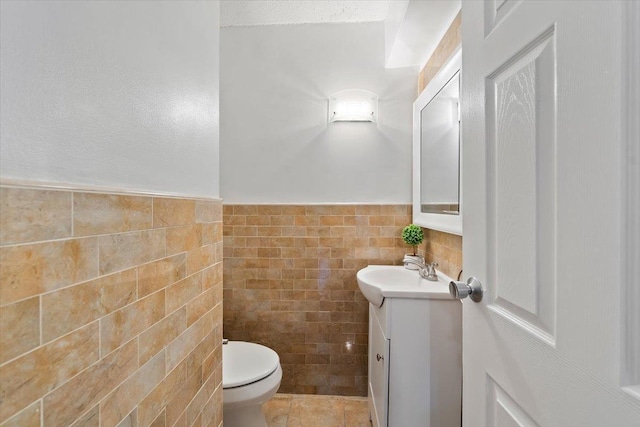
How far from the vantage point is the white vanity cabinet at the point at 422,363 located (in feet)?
4.59

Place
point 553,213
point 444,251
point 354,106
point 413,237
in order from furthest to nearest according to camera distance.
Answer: point 354,106 < point 413,237 < point 444,251 < point 553,213

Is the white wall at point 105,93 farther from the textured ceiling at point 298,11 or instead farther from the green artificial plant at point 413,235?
the green artificial plant at point 413,235

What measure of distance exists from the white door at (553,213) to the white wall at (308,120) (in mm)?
1372

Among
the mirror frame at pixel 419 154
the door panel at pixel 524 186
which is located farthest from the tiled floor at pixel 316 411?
the door panel at pixel 524 186

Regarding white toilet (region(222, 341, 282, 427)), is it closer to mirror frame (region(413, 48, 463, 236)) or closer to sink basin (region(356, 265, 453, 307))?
sink basin (region(356, 265, 453, 307))

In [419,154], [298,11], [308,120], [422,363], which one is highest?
[298,11]

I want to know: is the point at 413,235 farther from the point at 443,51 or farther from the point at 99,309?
the point at 99,309

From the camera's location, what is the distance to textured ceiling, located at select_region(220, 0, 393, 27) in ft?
6.54

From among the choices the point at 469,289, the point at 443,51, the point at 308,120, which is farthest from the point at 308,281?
the point at 443,51

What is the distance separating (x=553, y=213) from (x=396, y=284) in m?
1.41

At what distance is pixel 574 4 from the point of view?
453 mm

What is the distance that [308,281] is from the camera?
7.14 feet

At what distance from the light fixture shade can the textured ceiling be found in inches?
20.3

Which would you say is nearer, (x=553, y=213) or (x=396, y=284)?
(x=553, y=213)
